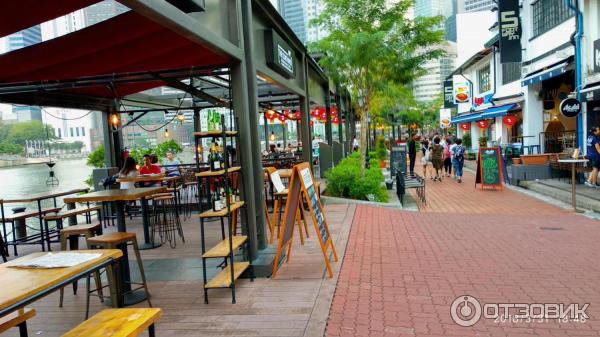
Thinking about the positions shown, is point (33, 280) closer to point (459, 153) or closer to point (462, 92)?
point (459, 153)

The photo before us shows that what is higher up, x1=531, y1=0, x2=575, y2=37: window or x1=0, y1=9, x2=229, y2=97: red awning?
x1=531, y1=0, x2=575, y2=37: window

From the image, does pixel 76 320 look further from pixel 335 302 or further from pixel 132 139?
pixel 132 139

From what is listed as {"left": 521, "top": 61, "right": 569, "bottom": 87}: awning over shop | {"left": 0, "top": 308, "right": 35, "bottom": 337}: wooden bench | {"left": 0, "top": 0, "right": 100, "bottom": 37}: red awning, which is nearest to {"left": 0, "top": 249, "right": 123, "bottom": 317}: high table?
{"left": 0, "top": 308, "right": 35, "bottom": 337}: wooden bench

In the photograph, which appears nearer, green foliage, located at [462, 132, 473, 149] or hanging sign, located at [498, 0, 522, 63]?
hanging sign, located at [498, 0, 522, 63]

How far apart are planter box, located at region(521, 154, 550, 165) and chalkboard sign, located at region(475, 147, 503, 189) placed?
1.35 meters

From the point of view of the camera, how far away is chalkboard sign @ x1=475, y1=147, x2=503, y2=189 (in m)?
15.1

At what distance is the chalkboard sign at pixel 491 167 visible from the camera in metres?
15.1

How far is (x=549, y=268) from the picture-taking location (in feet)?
19.2

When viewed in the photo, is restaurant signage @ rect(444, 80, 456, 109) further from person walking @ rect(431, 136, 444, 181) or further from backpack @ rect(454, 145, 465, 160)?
backpack @ rect(454, 145, 465, 160)

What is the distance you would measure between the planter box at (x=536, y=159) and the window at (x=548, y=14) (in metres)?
4.66

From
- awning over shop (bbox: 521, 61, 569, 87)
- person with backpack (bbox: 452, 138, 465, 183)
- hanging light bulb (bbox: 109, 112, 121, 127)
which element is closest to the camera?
hanging light bulb (bbox: 109, 112, 121, 127)

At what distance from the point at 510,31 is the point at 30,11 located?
63.9ft

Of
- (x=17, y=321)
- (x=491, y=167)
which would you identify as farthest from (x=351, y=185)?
(x=17, y=321)

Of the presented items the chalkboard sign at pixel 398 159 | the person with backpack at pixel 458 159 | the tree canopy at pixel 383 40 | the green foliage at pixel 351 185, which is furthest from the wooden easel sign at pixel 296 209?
the person with backpack at pixel 458 159
